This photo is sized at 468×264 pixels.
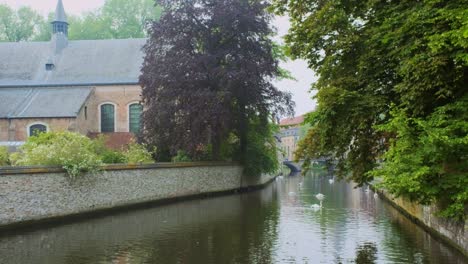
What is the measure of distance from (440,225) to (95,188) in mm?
12104

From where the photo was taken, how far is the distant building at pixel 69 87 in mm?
33156

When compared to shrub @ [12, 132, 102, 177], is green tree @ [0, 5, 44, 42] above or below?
above

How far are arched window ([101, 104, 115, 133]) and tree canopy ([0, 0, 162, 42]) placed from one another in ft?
47.4

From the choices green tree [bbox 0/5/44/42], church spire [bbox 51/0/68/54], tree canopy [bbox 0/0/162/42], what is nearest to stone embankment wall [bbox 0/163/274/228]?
church spire [bbox 51/0/68/54]

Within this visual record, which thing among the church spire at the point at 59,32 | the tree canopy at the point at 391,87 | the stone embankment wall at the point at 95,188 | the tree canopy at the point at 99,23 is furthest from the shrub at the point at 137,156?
the tree canopy at the point at 99,23

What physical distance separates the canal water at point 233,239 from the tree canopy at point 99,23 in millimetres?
33723

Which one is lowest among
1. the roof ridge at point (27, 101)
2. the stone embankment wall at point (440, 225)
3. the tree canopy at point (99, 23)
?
the stone embankment wall at point (440, 225)

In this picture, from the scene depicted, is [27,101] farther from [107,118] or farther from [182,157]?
[182,157]

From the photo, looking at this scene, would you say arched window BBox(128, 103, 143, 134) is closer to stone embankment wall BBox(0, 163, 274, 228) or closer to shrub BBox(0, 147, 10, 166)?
stone embankment wall BBox(0, 163, 274, 228)

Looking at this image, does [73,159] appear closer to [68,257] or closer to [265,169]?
[68,257]

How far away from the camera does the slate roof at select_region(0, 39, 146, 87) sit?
36844 millimetres

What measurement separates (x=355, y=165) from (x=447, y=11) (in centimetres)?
505

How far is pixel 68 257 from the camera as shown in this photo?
10727 mm

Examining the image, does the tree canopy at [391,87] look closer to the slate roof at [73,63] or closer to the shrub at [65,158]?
the shrub at [65,158]
